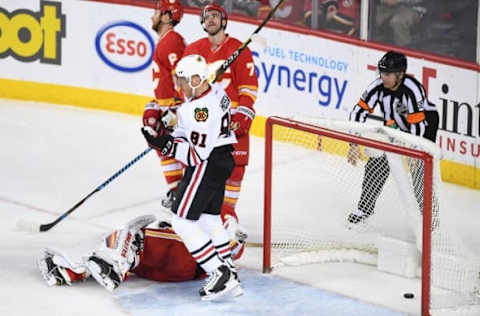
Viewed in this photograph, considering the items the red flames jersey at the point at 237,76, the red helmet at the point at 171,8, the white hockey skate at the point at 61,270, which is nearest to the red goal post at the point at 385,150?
the red flames jersey at the point at 237,76

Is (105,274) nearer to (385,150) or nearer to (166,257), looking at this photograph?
(166,257)

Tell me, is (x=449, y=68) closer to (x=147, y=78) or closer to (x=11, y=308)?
(x=147, y=78)

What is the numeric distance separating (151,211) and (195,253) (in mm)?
1758

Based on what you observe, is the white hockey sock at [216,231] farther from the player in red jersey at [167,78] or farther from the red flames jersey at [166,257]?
the player in red jersey at [167,78]

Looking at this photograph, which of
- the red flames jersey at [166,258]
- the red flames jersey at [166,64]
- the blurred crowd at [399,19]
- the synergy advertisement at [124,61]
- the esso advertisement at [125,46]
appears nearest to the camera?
the red flames jersey at [166,258]

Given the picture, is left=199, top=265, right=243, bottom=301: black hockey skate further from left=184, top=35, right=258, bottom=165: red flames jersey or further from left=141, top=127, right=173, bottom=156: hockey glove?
left=184, top=35, right=258, bottom=165: red flames jersey

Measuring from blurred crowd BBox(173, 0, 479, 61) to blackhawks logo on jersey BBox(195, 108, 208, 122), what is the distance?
2.92m

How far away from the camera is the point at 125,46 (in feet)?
31.9

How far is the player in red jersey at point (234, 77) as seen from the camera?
20.9 ft

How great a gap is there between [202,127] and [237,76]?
91 cm

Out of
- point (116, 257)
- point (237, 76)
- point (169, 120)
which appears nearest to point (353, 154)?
point (237, 76)

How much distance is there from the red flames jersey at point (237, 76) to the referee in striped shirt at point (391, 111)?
22.7 inches

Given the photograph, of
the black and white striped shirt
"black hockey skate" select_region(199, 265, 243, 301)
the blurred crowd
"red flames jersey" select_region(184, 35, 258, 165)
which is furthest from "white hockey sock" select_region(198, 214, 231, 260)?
the blurred crowd

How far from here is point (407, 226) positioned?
6.21m
